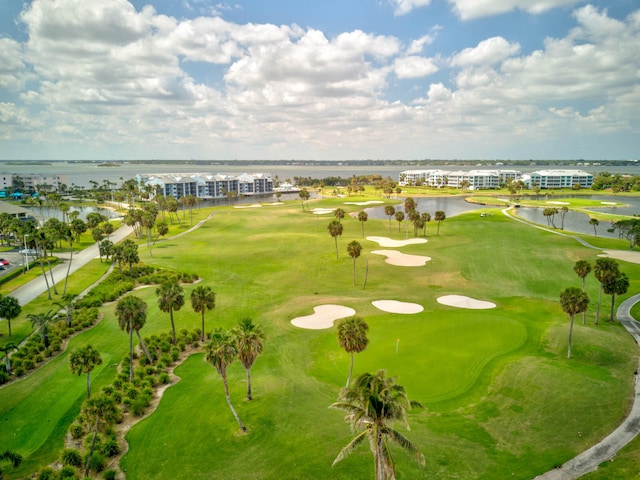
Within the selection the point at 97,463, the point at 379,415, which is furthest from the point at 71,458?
the point at 379,415

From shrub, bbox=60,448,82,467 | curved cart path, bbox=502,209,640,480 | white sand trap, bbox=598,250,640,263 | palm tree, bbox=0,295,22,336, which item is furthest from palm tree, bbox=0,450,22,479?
white sand trap, bbox=598,250,640,263

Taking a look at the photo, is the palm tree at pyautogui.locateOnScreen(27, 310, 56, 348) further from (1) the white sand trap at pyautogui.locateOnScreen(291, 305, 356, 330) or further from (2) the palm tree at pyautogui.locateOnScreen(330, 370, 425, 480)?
(2) the palm tree at pyautogui.locateOnScreen(330, 370, 425, 480)

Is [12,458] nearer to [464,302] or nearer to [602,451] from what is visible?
[602,451]

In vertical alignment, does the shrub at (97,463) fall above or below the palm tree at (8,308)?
below

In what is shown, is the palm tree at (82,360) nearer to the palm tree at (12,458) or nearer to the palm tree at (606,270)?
the palm tree at (12,458)

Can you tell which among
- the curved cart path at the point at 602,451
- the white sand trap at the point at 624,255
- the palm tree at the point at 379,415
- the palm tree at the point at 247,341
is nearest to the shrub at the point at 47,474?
→ the palm tree at the point at 247,341

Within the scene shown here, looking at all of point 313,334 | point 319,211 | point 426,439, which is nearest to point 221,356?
point 426,439
